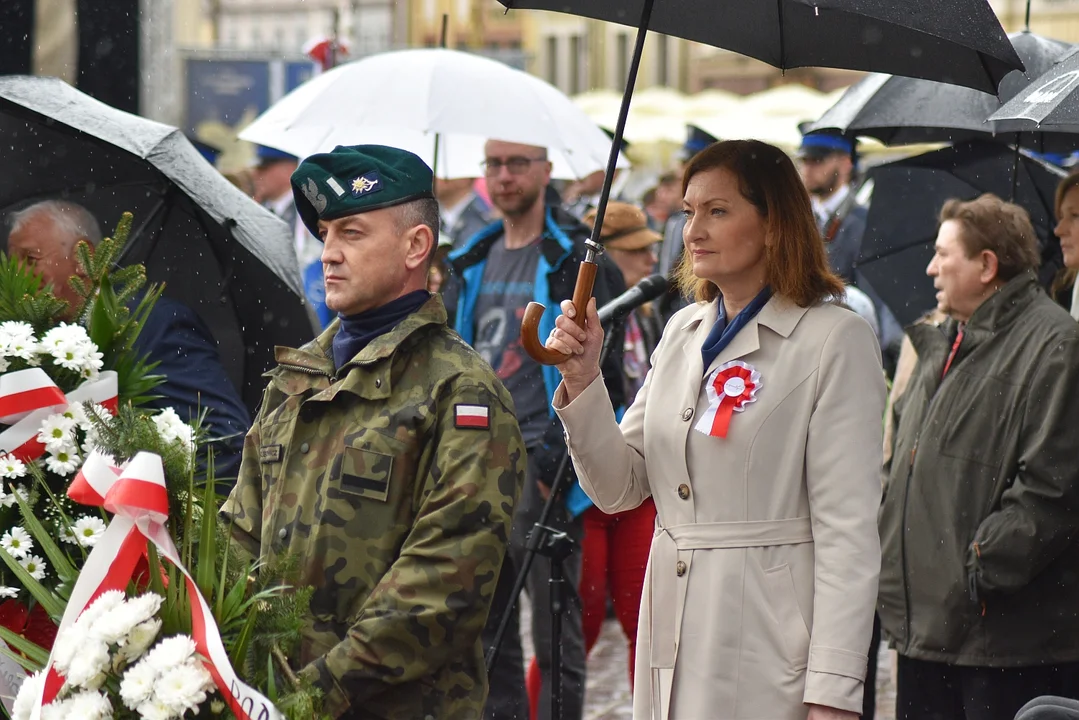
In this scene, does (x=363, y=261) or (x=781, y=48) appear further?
(x=781, y=48)

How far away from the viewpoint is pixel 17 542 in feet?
11.9

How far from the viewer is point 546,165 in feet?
22.5

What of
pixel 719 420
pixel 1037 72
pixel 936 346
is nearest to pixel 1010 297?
pixel 936 346

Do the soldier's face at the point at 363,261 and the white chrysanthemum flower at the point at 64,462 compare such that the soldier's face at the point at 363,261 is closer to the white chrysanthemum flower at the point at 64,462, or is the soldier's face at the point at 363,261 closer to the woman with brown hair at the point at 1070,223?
the white chrysanthemum flower at the point at 64,462

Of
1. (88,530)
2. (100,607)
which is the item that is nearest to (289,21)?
(88,530)

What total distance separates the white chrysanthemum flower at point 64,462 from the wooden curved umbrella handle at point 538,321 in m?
1.12

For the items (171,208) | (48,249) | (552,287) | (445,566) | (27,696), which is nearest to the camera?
(27,696)

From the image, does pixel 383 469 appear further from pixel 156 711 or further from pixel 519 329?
pixel 519 329

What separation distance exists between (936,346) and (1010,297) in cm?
35

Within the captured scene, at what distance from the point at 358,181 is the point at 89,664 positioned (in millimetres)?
1329

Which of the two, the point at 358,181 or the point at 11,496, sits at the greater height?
the point at 358,181

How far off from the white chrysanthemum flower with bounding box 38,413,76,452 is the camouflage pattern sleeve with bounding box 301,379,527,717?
899 mm

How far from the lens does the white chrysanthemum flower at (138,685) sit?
9.21ft

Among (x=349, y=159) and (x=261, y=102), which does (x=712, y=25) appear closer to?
(x=349, y=159)
